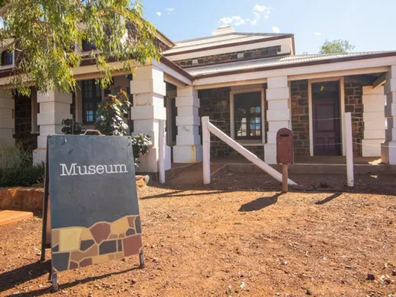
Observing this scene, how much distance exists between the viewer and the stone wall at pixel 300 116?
10.7 meters

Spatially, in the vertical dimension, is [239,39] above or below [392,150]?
above

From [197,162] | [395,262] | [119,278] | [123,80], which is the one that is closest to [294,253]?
[395,262]

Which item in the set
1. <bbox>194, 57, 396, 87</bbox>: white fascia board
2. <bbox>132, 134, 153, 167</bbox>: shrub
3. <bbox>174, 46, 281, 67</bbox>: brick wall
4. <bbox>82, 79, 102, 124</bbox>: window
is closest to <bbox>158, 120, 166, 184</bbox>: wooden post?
<bbox>132, 134, 153, 167</bbox>: shrub

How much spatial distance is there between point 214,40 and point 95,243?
13.4 metres

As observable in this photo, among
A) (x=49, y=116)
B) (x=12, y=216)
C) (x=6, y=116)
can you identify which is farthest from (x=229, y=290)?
(x=6, y=116)

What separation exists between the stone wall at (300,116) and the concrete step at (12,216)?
28.2ft

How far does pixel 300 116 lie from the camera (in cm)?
1076

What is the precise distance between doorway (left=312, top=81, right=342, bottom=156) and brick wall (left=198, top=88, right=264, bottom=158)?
9.92 ft

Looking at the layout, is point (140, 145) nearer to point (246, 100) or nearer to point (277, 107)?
point (277, 107)

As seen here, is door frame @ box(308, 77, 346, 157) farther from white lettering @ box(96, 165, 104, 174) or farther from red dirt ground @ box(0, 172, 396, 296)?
white lettering @ box(96, 165, 104, 174)

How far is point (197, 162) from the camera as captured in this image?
31.3 ft

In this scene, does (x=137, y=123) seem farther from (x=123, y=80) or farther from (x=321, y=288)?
(x=321, y=288)

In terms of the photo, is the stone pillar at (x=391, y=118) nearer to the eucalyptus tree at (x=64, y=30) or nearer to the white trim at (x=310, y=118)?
the white trim at (x=310, y=118)

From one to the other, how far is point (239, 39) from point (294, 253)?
1166 centimetres
